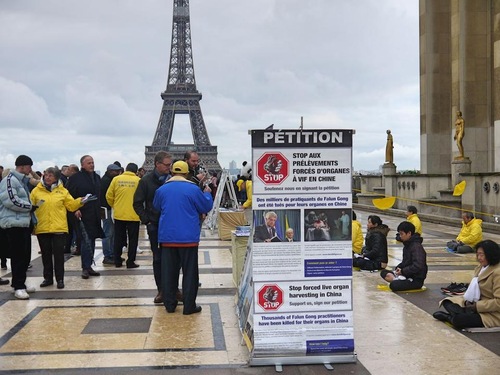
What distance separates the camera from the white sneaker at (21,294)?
8.06 meters

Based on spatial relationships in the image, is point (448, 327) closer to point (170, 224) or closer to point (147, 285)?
point (170, 224)

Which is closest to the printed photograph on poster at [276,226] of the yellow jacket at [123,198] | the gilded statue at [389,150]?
the yellow jacket at [123,198]

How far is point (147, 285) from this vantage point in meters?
9.16

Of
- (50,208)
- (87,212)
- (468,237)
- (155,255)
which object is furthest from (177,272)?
(468,237)

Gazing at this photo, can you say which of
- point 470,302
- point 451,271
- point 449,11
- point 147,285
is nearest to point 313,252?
point 470,302

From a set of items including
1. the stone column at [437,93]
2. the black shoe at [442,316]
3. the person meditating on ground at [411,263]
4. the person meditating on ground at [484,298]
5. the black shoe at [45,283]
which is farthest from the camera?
the stone column at [437,93]

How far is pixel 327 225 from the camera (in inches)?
218

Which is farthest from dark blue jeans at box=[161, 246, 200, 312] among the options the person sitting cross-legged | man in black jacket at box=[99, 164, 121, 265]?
the person sitting cross-legged

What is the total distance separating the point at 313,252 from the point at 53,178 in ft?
15.7

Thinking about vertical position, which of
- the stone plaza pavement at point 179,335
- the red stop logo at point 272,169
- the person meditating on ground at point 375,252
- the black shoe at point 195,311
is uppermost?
the red stop logo at point 272,169

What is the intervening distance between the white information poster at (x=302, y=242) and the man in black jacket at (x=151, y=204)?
278 centimetres

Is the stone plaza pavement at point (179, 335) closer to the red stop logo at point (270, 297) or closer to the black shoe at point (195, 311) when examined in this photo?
the black shoe at point (195, 311)

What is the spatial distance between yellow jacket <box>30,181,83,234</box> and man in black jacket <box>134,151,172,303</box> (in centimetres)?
124

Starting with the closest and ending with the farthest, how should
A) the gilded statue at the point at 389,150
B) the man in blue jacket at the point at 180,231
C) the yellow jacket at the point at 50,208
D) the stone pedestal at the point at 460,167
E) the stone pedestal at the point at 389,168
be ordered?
the man in blue jacket at the point at 180,231 → the yellow jacket at the point at 50,208 → the stone pedestal at the point at 460,167 → the stone pedestal at the point at 389,168 → the gilded statue at the point at 389,150
